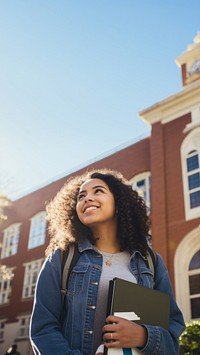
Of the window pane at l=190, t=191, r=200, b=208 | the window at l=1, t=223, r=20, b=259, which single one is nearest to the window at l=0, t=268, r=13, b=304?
the window at l=1, t=223, r=20, b=259

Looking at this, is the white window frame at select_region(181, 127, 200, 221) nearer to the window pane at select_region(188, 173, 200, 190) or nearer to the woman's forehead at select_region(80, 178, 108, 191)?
the window pane at select_region(188, 173, 200, 190)

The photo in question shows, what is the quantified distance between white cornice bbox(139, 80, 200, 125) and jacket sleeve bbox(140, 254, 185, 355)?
1460cm

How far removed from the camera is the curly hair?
2.63m

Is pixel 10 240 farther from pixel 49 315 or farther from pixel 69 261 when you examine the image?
pixel 49 315

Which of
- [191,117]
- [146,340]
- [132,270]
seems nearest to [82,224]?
[132,270]

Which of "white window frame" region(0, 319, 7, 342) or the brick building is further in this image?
"white window frame" region(0, 319, 7, 342)

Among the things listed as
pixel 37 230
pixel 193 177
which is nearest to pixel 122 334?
pixel 193 177

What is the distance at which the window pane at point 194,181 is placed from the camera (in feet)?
49.4

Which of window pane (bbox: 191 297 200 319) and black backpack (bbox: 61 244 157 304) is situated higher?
window pane (bbox: 191 297 200 319)

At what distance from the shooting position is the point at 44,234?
22406mm

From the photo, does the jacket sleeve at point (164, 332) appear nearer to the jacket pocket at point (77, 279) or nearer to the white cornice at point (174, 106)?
the jacket pocket at point (77, 279)

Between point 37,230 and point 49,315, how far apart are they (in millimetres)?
21346

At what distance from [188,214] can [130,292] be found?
12960 millimetres

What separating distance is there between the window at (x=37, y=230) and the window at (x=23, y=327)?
150 inches
